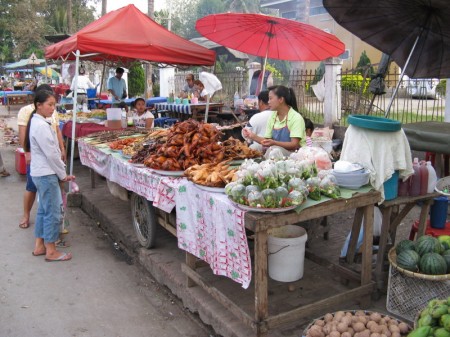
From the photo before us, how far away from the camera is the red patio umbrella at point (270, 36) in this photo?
231 inches

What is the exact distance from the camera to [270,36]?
248 inches

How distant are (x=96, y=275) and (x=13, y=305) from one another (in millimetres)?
880

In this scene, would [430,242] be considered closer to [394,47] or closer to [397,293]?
[397,293]

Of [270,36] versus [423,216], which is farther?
[270,36]

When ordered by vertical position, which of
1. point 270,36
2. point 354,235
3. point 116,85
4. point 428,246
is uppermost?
point 270,36

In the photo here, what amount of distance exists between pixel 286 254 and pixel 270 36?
3.80m

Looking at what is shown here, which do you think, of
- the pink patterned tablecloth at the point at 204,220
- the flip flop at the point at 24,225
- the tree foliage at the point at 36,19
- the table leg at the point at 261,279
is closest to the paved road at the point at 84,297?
the flip flop at the point at 24,225

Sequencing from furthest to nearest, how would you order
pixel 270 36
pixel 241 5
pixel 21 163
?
pixel 241 5 → pixel 21 163 → pixel 270 36

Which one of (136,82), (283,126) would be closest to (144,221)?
(283,126)

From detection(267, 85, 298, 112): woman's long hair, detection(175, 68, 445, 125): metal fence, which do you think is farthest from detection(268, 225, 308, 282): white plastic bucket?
detection(175, 68, 445, 125): metal fence

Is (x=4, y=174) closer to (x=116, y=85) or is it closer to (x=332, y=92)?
(x=116, y=85)

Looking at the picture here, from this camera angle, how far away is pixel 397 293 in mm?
3227

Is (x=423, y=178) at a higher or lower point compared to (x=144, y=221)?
higher

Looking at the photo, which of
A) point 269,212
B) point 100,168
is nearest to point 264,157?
point 269,212
